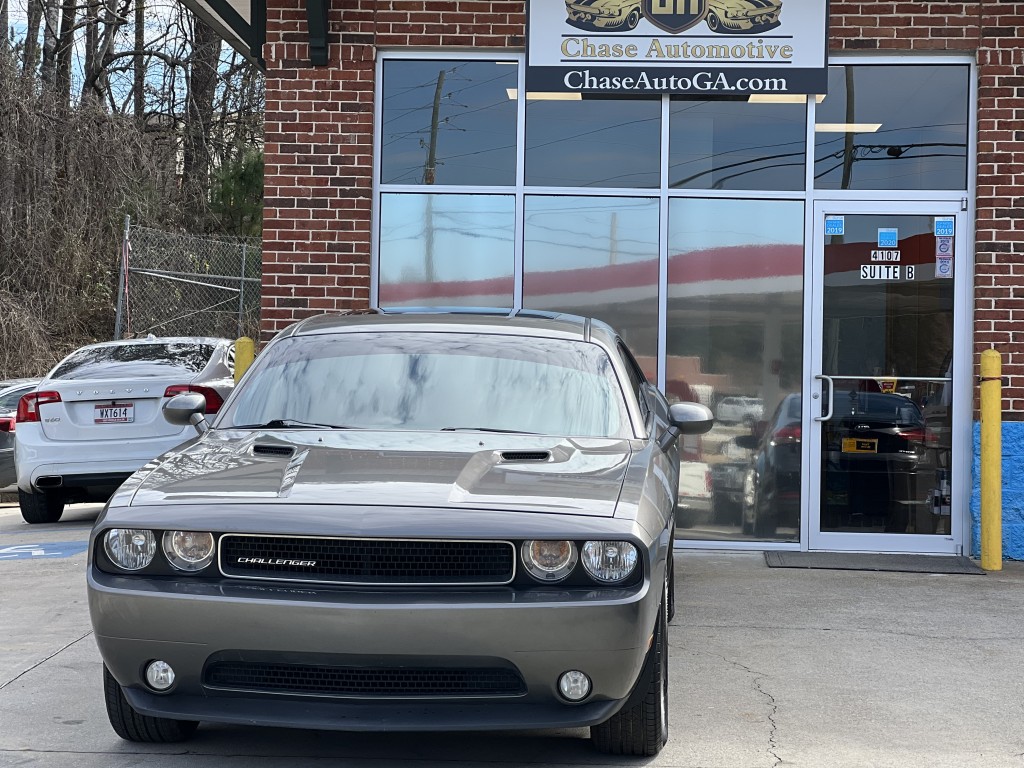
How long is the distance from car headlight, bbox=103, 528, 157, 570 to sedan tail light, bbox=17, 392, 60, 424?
767 cm

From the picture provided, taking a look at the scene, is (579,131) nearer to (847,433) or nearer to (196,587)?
(847,433)

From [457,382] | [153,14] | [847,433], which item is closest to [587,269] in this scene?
[847,433]

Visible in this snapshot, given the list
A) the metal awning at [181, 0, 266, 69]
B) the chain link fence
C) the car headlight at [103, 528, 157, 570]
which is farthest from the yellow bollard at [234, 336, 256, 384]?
the chain link fence

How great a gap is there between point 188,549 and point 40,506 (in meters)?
8.48

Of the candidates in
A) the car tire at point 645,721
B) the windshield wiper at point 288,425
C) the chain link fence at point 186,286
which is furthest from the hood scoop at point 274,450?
the chain link fence at point 186,286

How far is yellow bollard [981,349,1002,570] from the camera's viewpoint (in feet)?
28.4

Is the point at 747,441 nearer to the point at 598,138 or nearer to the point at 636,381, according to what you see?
the point at 598,138

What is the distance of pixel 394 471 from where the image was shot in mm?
4332

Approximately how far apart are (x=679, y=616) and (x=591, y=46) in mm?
4353

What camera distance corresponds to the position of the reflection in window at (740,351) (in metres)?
9.31

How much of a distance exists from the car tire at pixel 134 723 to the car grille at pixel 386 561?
902 millimetres

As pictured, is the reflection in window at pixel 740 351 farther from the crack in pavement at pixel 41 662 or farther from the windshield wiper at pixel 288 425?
the windshield wiper at pixel 288 425

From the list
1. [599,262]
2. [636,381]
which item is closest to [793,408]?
[599,262]

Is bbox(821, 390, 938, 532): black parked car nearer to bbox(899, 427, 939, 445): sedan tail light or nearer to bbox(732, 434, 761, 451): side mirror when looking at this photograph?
bbox(899, 427, 939, 445): sedan tail light
